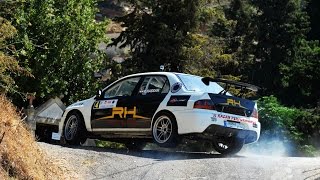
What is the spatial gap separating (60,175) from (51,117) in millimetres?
11402

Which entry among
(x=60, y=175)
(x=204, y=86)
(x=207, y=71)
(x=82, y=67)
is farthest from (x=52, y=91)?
(x=60, y=175)

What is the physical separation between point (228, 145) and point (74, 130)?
11.7ft

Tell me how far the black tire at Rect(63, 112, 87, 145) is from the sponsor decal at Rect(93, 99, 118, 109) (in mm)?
572

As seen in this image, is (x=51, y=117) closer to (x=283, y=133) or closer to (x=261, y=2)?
(x=283, y=133)

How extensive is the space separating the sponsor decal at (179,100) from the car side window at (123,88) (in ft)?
4.18

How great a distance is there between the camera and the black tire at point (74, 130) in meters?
12.7

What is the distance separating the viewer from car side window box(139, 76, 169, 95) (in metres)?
11.4

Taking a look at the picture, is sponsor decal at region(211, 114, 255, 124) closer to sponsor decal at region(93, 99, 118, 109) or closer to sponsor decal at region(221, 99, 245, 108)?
sponsor decal at region(221, 99, 245, 108)

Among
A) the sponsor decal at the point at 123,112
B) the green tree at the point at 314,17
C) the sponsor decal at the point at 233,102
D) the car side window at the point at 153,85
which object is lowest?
the sponsor decal at the point at 123,112

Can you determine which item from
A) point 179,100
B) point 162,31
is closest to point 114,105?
point 179,100

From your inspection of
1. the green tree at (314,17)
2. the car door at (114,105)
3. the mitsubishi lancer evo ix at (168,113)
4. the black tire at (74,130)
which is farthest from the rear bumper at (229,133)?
the green tree at (314,17)

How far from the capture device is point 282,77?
30656 mm

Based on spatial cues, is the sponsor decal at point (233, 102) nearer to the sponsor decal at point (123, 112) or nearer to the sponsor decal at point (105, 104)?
A: the sponsor decal at point (123, 112)

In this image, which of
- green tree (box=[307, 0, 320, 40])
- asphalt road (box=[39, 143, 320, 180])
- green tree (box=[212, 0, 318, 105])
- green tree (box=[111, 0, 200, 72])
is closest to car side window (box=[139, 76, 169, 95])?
asphalt road (box=[39, 143, 320, 180])
